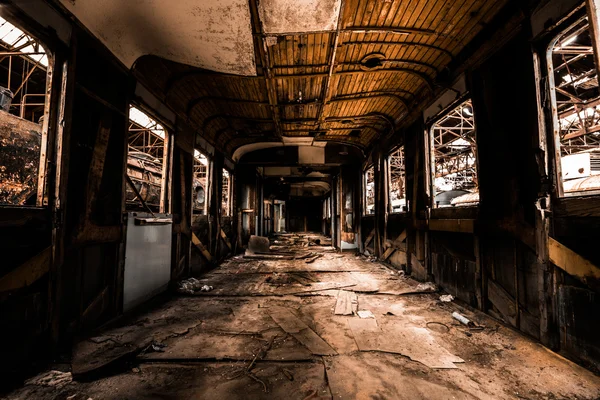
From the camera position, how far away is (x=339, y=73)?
4.82m

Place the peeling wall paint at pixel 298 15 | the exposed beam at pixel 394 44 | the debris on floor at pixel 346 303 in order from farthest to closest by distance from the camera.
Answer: the exposed beam at pixel 394 44 → the debris on floor at pixel 346 303 → the peeling wall paint at pixel 298 15

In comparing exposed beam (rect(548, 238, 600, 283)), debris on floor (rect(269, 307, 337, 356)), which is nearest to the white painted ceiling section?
debris on floor (rect(269, 307, 337, 356))

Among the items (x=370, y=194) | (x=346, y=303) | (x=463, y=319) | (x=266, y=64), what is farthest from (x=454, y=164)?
(x=266, y=64)

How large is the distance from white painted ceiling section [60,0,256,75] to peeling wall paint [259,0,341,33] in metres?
0.28

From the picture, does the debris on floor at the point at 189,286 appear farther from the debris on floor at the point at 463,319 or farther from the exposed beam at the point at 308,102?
the debris on floor at the point at 463,319

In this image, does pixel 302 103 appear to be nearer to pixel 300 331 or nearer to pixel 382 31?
pixel 382 31

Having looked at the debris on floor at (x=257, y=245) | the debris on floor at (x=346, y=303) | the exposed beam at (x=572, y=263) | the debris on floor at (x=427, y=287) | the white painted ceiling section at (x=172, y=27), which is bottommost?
the debris on floor at (x=346, y=303)

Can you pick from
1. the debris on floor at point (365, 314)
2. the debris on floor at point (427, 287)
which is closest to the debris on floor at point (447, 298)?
the debris on floor at point (427, 287)

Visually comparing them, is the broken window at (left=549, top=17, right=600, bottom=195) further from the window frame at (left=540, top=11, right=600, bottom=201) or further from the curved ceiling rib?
the window frame at (left=540, top=11, right=600, bottom=201)

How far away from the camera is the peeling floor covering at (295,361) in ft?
6.61

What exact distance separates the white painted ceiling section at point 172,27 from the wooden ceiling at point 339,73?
9.9 inches

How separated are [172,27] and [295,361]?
14.4 feet

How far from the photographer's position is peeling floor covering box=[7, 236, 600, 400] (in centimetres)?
202

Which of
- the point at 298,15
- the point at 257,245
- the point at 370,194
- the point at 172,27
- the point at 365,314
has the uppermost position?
the point at 298,15
